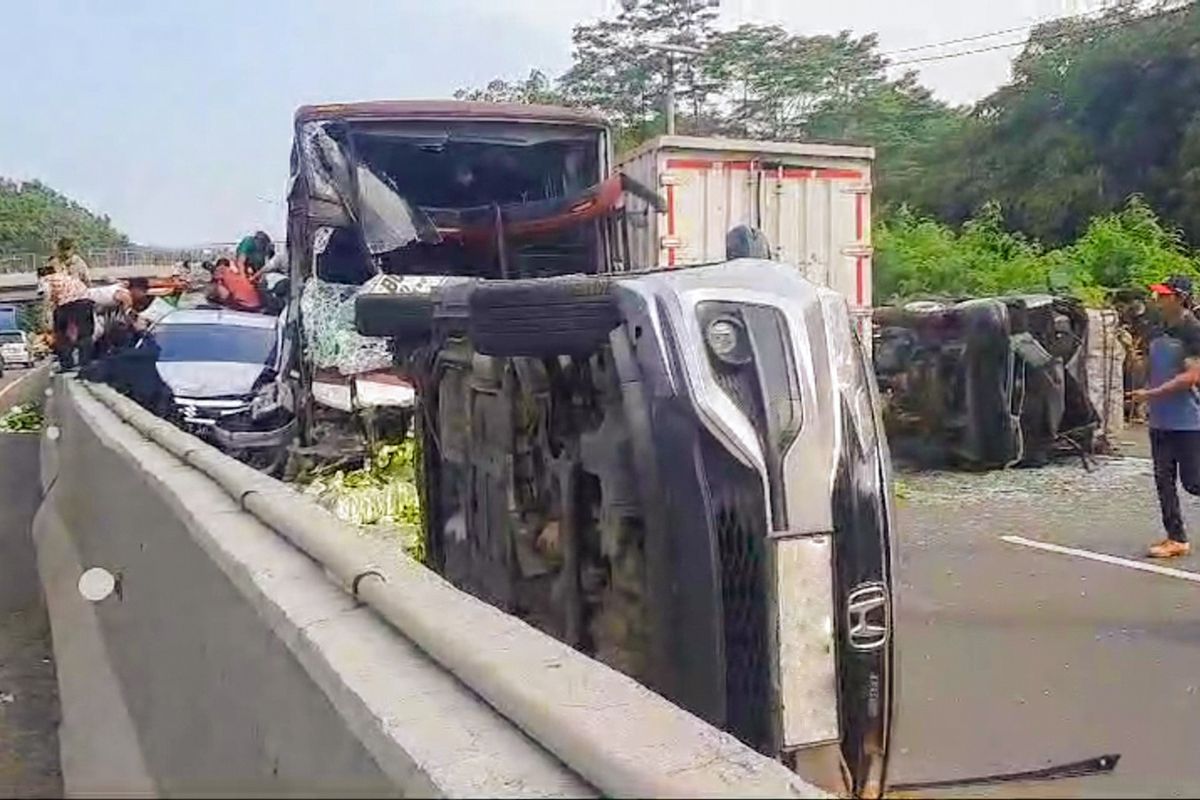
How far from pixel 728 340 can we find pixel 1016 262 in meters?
21.5

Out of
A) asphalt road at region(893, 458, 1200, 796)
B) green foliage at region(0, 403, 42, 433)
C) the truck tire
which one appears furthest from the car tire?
green foliage at region(0, 403, 42, 433)

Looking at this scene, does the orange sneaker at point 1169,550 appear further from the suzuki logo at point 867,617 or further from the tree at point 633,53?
→ the tree at point 633,53

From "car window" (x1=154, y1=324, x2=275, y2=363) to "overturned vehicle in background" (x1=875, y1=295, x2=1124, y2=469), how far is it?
216 inches

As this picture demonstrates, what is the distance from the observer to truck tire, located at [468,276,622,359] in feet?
14.7

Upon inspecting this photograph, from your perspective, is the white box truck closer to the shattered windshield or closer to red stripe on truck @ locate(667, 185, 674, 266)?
red stripe on truck @ locate(667, 185, 674, 266)

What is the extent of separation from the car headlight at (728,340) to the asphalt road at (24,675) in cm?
223

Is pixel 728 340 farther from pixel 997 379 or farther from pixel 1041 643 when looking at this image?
pixel 997 379

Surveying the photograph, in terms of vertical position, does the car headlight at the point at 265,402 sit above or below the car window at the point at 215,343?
below

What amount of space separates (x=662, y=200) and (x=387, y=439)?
3182 millimetres

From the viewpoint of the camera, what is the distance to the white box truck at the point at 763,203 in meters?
12.5

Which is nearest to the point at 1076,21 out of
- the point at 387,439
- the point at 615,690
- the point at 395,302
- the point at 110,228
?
the point at 387,439

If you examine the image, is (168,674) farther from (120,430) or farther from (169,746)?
(120,430)

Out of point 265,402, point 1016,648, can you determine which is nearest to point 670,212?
point 265,402

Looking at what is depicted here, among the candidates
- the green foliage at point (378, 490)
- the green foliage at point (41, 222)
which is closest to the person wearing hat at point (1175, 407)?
the green foliage at point (378, 490)
